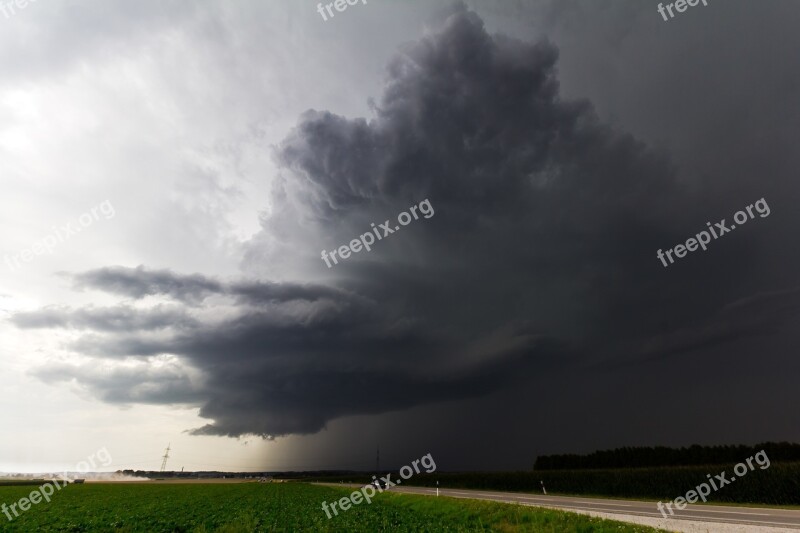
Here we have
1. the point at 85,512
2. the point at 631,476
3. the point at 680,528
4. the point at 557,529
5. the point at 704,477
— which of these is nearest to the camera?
the point at 680,528

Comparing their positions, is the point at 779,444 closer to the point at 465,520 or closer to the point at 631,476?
the point at 631,476

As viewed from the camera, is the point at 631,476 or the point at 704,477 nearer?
the point at 704,477

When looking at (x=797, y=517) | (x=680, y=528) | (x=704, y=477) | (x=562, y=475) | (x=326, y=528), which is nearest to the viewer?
(x=680, y=528)

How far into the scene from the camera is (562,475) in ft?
194

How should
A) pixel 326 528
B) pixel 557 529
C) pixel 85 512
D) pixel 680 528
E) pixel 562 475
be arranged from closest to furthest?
pixel 680 528, pixel 557 529, pixel 326 528, pixel 85 512, pixel 562 475

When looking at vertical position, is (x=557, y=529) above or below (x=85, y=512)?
below

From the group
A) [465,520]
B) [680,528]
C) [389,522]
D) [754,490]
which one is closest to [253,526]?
[389,522]

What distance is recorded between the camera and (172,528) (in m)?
25.5

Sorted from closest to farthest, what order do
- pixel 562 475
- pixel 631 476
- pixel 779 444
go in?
1. pixel 631 476
2. pixel 562 475
3. pixel 779 444

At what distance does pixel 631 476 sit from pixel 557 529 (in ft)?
126

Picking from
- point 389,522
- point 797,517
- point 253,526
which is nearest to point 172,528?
point 253,526

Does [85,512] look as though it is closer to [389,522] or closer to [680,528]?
[389,522]

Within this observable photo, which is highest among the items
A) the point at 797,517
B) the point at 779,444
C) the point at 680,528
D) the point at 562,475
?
the point at 680,528

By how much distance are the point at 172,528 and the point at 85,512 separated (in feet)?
56.4
